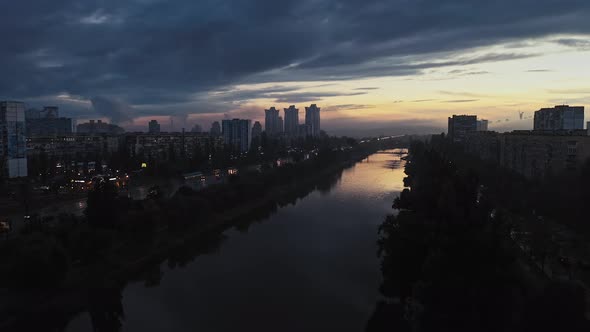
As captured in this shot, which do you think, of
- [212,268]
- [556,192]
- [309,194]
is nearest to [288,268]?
[212,268]

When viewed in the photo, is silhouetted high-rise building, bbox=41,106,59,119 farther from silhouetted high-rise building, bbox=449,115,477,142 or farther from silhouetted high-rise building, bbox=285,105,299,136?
silhouetted high-rise building, bbox=449,115,477,142

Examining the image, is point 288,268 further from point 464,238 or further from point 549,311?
point 549,311

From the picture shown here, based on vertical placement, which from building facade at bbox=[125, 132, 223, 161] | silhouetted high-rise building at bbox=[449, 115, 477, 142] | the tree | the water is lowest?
the water

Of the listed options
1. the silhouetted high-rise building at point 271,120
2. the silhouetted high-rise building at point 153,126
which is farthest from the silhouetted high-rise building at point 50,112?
the silhouetted high-rise building at point 271,120

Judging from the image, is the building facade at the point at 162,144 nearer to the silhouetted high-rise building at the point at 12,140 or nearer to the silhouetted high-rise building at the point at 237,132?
the silhouetted high-rise building at the point at 237,132

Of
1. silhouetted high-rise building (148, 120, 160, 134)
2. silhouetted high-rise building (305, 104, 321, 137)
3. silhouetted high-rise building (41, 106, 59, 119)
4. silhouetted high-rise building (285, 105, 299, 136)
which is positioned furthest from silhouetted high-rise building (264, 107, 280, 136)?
silhouetted high-rise building (41, 106, 59, 119)

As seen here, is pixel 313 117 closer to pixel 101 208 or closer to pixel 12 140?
pixel 12 140
